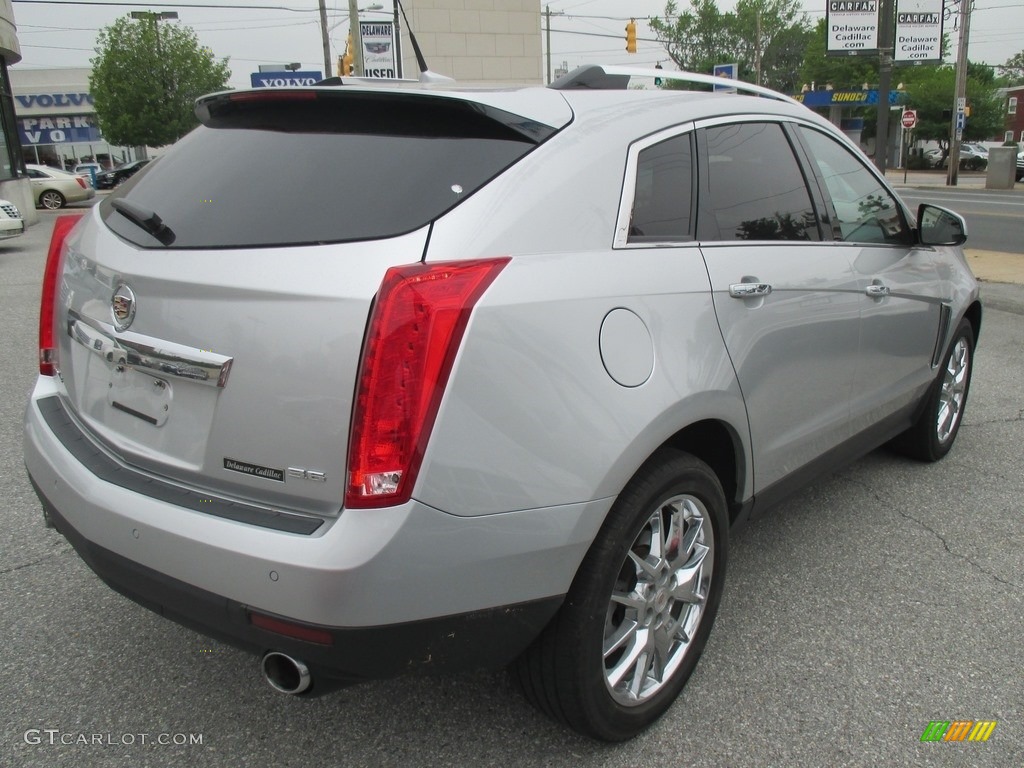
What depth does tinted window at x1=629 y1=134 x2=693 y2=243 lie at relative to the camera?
7.61 ft

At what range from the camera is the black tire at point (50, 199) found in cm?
2705

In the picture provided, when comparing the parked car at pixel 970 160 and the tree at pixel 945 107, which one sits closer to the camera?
the parked car at pixel 970 160

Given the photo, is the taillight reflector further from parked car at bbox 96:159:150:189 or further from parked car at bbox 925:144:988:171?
parked car at bbox 925:144:988:171

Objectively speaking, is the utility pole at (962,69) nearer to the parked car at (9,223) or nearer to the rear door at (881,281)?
the parked car at (9,223)

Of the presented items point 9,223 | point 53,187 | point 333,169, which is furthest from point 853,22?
point 333,169

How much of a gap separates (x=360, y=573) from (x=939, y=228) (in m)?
3.04

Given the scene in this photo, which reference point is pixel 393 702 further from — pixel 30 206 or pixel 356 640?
pixel 30 206

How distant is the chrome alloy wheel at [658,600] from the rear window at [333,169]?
3.28ft

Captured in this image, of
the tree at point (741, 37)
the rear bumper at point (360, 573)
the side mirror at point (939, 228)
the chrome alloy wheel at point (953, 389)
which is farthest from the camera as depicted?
the tree at point (741, 37)

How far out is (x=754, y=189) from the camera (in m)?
2.82

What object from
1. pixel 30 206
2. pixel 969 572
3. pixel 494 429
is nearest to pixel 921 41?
pixel 30 206

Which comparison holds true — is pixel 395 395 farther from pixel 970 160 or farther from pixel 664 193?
pixel 970 160

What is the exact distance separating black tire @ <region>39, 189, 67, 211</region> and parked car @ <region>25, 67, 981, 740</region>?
92.4ft

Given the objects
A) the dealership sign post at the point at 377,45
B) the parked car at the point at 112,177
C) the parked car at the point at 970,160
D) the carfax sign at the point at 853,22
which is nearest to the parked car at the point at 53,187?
the parked car at the point at 112,177
